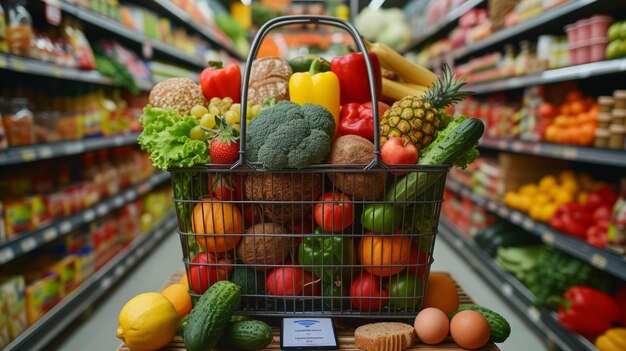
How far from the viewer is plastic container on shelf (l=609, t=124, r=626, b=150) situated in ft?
7.06

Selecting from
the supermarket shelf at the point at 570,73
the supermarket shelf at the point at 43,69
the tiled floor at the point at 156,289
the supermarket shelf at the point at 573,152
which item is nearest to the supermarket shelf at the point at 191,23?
the supermarket shelf at the point at 43,69

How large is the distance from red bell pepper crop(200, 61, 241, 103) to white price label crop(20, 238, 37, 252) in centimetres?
155

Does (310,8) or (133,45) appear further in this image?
(310,8)

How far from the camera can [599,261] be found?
2.11 meters

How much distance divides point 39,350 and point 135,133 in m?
1.99

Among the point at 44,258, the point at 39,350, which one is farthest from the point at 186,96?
the point at 44,258

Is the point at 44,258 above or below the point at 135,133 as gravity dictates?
below

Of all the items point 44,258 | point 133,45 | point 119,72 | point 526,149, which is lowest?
point 44,258

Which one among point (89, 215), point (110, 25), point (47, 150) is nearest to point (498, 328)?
point (47, 150)

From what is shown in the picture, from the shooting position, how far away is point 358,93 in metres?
1.13

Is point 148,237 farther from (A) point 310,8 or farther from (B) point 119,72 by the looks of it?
(A) point 310,8

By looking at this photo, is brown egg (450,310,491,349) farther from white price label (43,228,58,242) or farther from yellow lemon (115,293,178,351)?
white price label (43,228,58,242)

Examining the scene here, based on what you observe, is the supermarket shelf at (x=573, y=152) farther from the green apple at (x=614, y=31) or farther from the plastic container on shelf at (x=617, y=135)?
the green apple at (x=614, y=31)

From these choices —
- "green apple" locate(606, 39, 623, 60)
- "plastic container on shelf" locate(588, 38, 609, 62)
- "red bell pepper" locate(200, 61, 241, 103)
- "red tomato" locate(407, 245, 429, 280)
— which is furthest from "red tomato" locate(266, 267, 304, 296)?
"plastic container on shelf" locate(588, 38, 609, 62)
